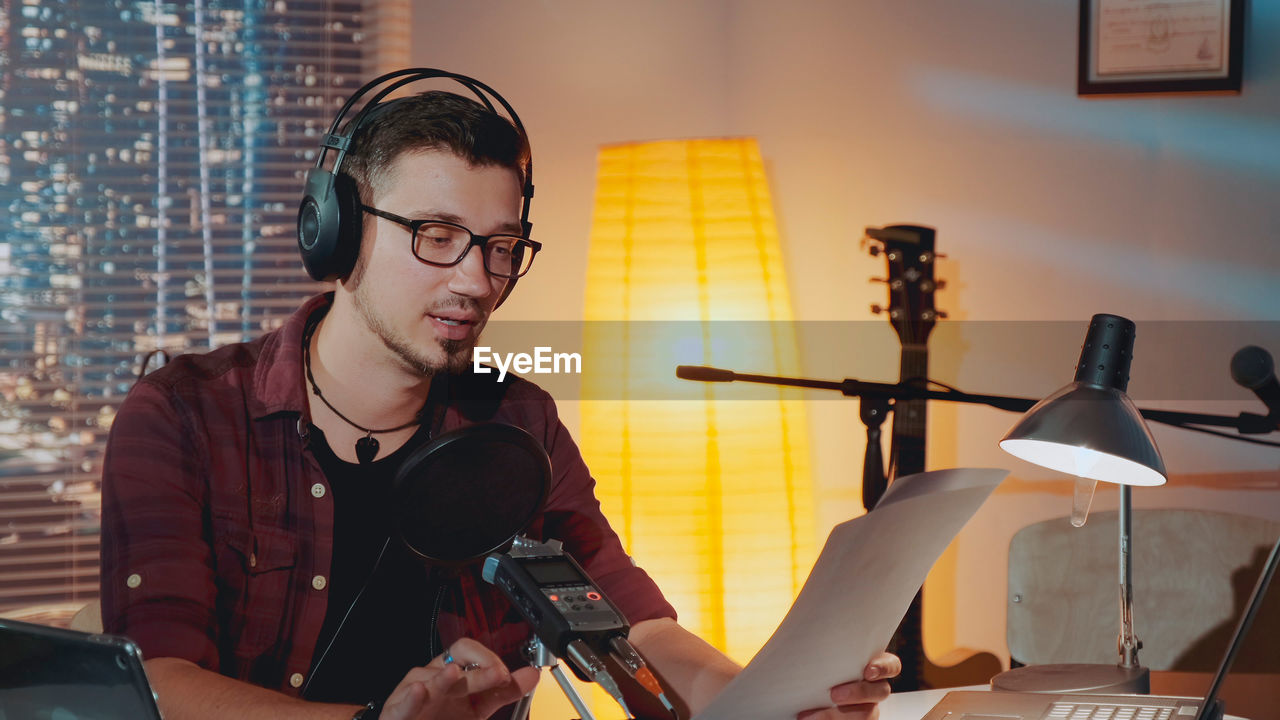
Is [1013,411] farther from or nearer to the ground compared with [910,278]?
nearer to the ground

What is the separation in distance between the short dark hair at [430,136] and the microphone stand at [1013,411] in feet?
1.63

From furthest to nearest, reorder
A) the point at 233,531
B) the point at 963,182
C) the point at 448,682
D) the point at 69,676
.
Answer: the point at 963,182, the point at 233,531, the point at 448,682, the point at 69,676

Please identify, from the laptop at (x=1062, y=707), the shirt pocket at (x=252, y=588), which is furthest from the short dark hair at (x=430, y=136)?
the laptop at (x=1062, y=707)

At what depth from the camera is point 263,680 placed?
126 cm

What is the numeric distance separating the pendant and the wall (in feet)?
3.67

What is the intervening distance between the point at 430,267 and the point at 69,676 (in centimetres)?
71

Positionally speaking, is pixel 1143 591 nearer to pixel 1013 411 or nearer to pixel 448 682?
pixel 1013 411

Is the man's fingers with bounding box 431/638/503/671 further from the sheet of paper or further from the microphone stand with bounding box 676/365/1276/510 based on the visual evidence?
the microphone stand with bounding box 676/365/1276/510

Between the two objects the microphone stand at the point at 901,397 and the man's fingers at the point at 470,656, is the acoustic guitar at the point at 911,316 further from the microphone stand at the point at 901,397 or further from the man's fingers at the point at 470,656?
the man's fingers at the point at 470,656

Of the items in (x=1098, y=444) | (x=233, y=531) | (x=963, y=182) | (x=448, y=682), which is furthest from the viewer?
(x=963, y=182)

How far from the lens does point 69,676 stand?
2.17 ft

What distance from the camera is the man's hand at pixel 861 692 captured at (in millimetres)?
982

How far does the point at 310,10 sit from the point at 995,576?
1947 millimetres

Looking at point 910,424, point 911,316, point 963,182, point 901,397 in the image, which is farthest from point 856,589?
point 963,182
